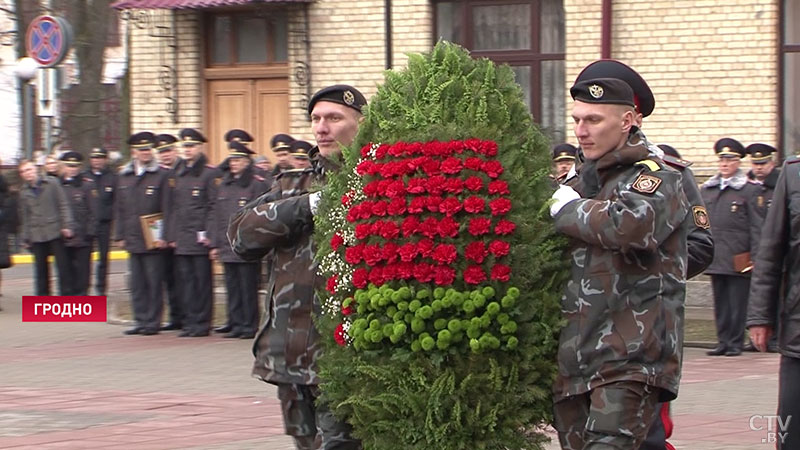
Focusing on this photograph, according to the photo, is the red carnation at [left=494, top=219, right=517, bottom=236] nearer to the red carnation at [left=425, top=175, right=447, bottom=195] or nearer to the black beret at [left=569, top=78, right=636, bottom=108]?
the red carnation at [left=425, top=175, right=447, bottom=195]

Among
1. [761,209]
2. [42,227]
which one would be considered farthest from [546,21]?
[42,227]

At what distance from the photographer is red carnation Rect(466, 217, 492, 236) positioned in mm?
4664

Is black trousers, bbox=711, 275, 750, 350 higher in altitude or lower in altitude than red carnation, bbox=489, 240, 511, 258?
lower

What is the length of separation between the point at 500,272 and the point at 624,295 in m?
0.44

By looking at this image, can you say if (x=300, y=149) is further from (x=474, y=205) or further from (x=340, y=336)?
(x=474, y=205)

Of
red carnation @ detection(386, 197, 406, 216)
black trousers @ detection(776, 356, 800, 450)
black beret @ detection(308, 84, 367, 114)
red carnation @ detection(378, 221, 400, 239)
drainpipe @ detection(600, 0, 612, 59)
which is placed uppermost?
drainpipe @ detection(600, 0, 612, 59)

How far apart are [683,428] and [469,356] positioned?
173 inches

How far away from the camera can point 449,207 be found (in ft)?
15.4

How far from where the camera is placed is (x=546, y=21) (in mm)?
16766

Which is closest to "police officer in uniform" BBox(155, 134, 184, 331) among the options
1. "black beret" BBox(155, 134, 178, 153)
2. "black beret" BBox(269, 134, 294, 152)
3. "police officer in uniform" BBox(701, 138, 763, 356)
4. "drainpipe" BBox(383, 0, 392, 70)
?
"black beret" BBox(155, 134, 178, 153)

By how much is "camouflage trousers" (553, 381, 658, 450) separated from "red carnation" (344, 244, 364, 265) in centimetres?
83

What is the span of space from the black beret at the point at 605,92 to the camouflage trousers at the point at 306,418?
5.06 feet

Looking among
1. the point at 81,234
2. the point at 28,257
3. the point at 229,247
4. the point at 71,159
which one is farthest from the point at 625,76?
the point at 28,257

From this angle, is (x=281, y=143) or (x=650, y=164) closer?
(x=650, y=164)
